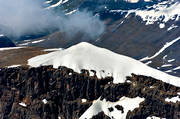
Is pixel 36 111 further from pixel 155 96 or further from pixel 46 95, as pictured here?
pixel 155 96

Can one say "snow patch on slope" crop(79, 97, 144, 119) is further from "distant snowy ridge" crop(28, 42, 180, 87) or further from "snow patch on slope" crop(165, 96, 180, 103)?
"snow patch on slope" crop(165, 96, 180, 103)

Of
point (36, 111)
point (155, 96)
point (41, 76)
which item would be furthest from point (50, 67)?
point (155, 96)

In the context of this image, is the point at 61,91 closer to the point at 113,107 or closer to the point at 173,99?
the point at 113,107

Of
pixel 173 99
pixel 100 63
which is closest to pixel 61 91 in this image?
pixel 100 63

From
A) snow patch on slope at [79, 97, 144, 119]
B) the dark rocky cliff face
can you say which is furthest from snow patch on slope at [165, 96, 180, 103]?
snow patch on slope at [79, 97, 144, 119]

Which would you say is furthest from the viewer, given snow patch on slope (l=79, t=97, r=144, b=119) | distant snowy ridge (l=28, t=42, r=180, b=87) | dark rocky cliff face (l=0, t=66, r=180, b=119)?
distant snowy ridge (l=28, t=42, r=180, b=87)
